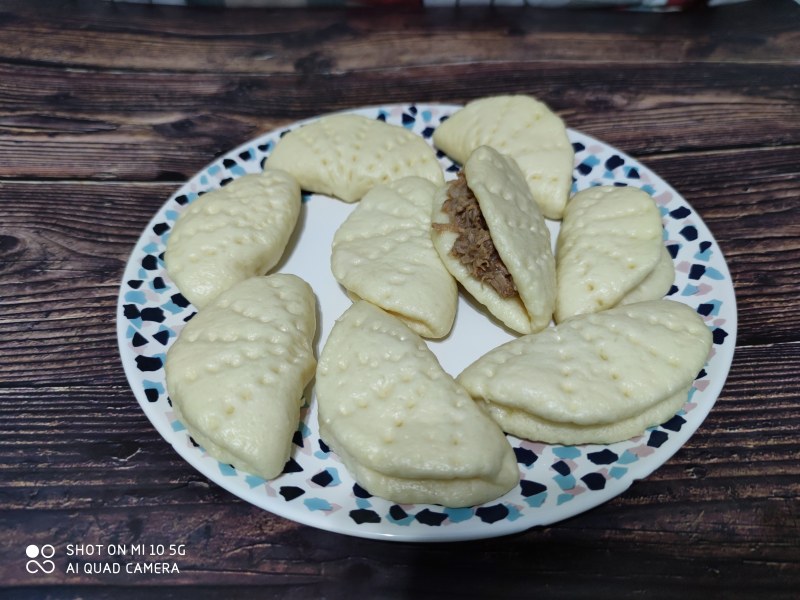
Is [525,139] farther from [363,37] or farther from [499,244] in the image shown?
[363,37]

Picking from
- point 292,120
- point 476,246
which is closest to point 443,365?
point 476,246

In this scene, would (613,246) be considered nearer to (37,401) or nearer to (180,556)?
(180,556)

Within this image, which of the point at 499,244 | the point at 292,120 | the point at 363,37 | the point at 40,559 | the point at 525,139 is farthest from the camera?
the point at 363,37

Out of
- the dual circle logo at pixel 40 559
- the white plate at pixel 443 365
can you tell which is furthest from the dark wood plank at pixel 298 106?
the dual circle logo at pixel 40 559

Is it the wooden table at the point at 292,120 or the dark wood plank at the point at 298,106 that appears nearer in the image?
the wooden table at the point at 292,120

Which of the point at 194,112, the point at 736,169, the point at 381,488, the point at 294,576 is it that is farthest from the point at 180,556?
the point at 736,169

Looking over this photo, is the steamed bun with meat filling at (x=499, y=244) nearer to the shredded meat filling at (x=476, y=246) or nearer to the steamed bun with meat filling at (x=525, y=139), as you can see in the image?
the shredded meat filling at (x=476, y=246)

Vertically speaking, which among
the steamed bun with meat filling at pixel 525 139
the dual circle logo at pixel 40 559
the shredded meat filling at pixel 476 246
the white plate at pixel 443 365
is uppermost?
the steamed bun with meat filling at pixel 525 139
